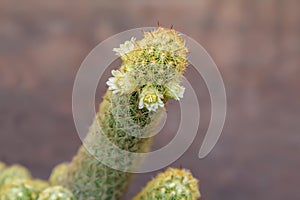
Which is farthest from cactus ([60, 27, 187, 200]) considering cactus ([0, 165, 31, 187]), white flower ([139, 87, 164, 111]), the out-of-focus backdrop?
the out-of-focus backdrop

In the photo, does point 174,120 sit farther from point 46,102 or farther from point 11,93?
point 11,93

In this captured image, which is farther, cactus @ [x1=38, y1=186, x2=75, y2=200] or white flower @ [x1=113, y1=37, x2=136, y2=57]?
cactus @ [x1=38, y1=186, x2=75, y2=200]

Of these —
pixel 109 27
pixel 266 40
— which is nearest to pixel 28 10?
pixel 109 27

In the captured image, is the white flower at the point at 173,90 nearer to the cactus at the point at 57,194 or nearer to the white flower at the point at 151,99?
the white flower at the point at 151,99

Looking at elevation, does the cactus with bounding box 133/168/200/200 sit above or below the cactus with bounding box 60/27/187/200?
below

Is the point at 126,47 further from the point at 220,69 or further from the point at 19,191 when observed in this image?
the point at 220,69

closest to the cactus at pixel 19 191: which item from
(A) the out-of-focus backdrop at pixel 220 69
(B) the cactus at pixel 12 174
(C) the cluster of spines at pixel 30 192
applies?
(C) the cluster of spines at pixel 30 192

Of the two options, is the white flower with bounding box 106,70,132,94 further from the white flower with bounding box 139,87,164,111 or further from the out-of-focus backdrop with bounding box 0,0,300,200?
the out-of-focus backdrop with bounding box 0,0,300,200
